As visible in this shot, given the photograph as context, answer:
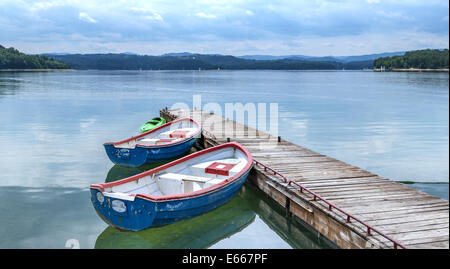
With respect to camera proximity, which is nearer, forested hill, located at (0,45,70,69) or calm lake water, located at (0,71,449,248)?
calm lake water, located at (0,71,449,248)

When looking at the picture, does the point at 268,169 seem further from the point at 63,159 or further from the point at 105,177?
the point at 63,159

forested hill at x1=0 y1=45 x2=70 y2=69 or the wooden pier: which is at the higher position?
forested hill at x1=0 y1=45 x2=70 y2=69

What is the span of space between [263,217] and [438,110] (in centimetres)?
3512

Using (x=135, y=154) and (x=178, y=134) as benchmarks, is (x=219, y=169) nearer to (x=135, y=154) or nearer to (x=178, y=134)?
(x=135, y=154)

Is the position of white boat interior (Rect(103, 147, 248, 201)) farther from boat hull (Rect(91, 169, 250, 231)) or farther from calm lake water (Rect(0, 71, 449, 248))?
calm lake water (Rect(0, 71, 449, 248))

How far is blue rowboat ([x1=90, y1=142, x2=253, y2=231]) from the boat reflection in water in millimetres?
572

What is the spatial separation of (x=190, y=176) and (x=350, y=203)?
4.73 meters

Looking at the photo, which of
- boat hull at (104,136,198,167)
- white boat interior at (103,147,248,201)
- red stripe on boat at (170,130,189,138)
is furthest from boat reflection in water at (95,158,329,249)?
red stripe on boat at (170,130,189,138)

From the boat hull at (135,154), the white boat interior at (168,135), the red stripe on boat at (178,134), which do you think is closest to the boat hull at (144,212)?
the boat hull at (135,154)

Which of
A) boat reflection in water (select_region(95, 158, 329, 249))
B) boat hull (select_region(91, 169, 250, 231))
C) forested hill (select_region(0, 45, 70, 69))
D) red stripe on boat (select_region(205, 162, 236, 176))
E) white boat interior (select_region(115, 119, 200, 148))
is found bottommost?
boat reflection in water (select_region(95, 158, 329, 249))

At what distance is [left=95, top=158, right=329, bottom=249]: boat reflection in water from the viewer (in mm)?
9375

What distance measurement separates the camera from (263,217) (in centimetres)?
1140

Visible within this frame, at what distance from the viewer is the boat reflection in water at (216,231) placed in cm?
938

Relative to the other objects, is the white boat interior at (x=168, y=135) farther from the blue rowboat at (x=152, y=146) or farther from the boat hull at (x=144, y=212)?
the boat hull at (x=144, y=212)
